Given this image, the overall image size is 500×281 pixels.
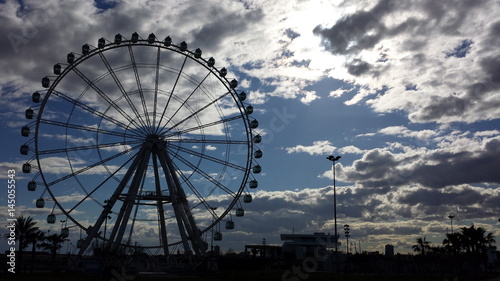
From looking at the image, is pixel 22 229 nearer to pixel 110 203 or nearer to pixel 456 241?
pixel 110 203

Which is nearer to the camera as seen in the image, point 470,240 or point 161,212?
point 161,212

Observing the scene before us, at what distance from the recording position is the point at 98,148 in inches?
1702

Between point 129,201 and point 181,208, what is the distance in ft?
16.7

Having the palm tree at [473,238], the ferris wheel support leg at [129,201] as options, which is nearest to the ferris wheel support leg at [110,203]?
the ferris wheel support leg at [129,201]

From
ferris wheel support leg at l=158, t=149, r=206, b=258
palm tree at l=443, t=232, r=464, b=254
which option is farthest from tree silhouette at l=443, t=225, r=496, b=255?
ferris wheel support leg at l=158, t=149, r=206, b=258

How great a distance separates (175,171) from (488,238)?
227 feet

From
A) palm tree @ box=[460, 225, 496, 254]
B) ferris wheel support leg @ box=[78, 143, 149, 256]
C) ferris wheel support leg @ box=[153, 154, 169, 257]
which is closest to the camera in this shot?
ferris wheel support leg @ box=[78, 143, 149, 256]

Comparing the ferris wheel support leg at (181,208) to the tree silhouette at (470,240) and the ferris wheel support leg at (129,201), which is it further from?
the tree silhouette at (470,240)

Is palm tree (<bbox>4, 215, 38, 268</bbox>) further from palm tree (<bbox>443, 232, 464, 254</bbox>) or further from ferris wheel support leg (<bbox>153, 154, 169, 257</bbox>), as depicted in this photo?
palm tree (<bbox>443, 232, 464, 254</bbox>)

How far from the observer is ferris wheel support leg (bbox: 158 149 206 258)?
157 feet

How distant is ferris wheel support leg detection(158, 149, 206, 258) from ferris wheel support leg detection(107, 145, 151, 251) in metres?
1.62

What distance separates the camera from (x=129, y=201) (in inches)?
1833

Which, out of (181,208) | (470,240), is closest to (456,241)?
(470,240)

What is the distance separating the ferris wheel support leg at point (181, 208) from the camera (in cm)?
4772
